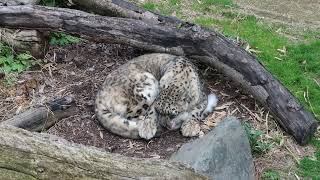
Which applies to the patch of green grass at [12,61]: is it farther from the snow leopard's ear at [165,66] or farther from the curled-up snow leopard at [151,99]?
the snow leopard's ear at [165,66]

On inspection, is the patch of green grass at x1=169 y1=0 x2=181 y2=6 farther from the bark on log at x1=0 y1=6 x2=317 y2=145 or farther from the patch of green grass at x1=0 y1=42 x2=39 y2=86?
the patch of green grass at x1=0 y1=42 x2=39 y2=86

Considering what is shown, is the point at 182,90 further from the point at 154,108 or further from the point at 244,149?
the point at 244,149

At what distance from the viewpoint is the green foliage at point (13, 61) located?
725 centimetres

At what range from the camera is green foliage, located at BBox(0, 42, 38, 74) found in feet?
23.8

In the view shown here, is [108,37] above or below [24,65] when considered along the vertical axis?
above

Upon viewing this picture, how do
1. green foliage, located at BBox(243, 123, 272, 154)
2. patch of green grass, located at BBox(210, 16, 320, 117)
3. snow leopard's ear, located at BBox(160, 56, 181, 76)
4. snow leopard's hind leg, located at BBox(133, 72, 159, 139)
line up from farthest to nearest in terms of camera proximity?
patch of green grass, located at BBox(210, 16, 320, 117) < snow leopard's ear, located at BBox(160, 56, 181, 76) < snow leopard's hind leg, located at BBox(133, 72, 159, 139) < green foliage, located at BBox(243, 123, 272, 154)

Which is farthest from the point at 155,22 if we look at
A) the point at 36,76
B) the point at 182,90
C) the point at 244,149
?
the point at 244,149

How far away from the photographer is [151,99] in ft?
21.6

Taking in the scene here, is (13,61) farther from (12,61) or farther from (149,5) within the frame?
(149,5)

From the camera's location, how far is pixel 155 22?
7383 mm

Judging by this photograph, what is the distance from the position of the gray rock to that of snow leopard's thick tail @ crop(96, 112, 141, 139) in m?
0.79

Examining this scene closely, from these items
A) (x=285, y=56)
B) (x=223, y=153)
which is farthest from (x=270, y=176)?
(x=285, y=56)

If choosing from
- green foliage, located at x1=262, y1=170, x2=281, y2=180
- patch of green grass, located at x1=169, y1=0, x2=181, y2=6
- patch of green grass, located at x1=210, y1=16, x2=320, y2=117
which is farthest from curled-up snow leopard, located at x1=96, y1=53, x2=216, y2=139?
patch of green grass, located at x1=169, y1=0, x2=181, y2=6

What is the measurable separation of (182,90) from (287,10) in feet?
14.7
